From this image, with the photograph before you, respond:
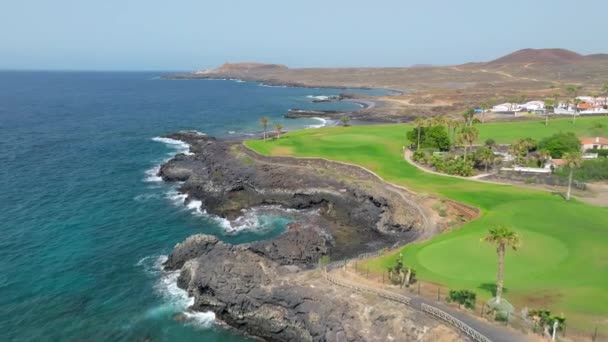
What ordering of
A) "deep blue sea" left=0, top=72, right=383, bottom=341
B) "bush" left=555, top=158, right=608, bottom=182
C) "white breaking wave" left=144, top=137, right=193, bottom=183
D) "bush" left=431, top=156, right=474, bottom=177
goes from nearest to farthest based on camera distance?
"deep blue sea" left=0, top=72, right=383, bottom=341 → "bush" left=555, top=158, right=608, bottom=182 → "bush" left=431, top=156, right=474, bottom=177 → "white breaking wave" left=144, top=137, right=193, bottom=183

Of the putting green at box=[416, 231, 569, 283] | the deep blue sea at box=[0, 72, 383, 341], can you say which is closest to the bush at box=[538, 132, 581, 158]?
the putting green at box=[416, 231, 569, 283]

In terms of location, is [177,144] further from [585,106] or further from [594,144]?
[585,106]

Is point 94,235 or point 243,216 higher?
point 243,216

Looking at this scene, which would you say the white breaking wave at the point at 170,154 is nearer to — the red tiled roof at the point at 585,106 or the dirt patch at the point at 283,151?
the dirt patch at the point at 283,151

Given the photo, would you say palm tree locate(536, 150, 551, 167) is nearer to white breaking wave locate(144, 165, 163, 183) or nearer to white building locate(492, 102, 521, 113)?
white breaking wave locate(144, 165, 163, 183)

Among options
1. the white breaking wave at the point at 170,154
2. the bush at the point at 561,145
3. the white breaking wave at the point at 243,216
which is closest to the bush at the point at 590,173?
the bush at the point at 561,145

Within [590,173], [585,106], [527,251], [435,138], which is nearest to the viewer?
[527,251]

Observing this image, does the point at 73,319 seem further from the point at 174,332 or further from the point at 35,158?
the point at 35,158

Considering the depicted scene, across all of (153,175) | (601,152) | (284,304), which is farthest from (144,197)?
(601,152)

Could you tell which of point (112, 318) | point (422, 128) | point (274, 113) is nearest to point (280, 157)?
point (422, 128)
